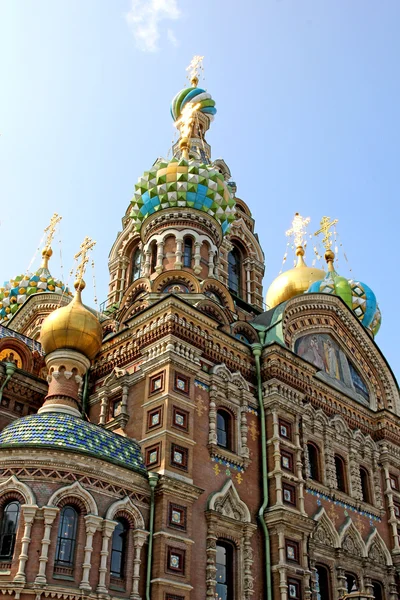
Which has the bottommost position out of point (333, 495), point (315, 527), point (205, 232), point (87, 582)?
point (87, 582)

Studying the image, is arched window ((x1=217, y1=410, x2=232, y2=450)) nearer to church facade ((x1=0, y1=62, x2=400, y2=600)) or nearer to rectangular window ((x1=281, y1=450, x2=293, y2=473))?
church facade ((x1=0, y1=62, x2=400, y2=600))

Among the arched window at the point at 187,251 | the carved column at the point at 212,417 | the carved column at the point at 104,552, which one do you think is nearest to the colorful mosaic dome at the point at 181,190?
the arched window at the point at 187,251

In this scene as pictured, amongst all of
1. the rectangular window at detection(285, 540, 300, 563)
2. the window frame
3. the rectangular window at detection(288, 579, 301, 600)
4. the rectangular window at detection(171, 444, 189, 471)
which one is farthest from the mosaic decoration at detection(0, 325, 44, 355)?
the rectangular window at detection(288, 579, 301, 600)

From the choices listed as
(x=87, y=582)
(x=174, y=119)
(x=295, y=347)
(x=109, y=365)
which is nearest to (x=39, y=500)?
(x=87, y=582)

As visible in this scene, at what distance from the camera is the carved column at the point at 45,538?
786 centimetres

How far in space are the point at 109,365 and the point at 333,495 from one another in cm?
434

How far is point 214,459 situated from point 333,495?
108 inches

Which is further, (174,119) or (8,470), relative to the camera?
(174,119)

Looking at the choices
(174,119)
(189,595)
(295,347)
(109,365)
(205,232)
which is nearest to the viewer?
(189,595)

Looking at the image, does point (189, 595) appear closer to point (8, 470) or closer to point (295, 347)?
point (8, 470)

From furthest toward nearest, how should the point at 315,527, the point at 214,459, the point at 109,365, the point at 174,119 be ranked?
the point at 174,119 < the point at 109,365 < the point at 315,527 < the point at 214,459

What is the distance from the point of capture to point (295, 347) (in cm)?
1329

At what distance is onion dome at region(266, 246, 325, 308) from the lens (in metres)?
17.7

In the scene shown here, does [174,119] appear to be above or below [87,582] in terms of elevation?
above
